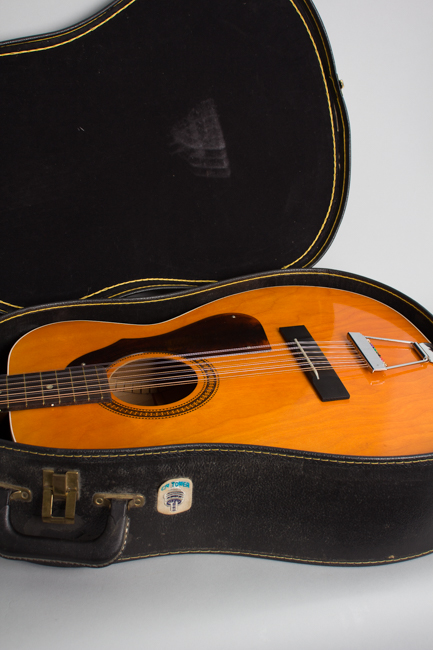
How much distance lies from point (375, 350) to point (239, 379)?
31 centimetres

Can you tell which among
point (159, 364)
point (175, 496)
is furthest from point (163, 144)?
point (175, 496)

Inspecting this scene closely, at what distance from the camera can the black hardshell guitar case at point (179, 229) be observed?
761 mm

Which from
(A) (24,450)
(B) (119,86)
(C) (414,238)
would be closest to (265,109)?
→ (B) (119,86)

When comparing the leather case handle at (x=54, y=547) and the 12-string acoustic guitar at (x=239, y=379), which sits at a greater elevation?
the 12-string acoustic guitar at (x=239, y=379)

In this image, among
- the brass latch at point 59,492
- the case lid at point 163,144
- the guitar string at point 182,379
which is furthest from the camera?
the case lid at point 163,144

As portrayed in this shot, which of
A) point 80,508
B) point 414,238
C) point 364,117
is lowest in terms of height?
Result: point 80,508

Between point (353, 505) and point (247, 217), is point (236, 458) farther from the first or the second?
point (247, 217)

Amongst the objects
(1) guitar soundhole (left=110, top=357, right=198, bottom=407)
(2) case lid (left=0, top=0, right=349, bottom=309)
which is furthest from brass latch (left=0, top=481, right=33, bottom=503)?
(2) case lid (left=0, top=0, right=349, bottom=309)

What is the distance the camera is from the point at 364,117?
1407mm

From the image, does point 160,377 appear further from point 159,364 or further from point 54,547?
point 54,547

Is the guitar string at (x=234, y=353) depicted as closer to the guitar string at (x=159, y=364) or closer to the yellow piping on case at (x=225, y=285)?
the guitar string at (x=159, y=364)

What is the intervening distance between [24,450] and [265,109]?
0.89 metres

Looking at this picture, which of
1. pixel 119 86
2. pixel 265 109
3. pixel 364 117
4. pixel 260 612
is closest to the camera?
pixel 260 612

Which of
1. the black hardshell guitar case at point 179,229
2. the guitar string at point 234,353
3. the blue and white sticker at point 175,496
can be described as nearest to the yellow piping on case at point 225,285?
the black hardshell guitar case at point 179,229
